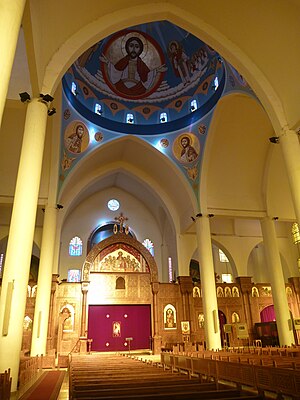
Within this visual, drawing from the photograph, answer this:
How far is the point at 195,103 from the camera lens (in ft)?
59.1

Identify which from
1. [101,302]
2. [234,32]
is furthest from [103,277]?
[234,32]

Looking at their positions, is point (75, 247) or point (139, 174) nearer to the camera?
point (139, 174)

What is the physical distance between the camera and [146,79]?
63.5ft

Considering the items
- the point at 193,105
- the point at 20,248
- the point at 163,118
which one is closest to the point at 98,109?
the point at 163,118

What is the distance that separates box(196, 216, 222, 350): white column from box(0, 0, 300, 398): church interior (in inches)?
1.9

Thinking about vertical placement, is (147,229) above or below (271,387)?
above

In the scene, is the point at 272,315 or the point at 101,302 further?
the point at 272,315

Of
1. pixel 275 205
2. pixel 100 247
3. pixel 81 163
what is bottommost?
pixel 100 247

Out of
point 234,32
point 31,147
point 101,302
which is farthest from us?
point 101,302

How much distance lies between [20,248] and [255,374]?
192 inches

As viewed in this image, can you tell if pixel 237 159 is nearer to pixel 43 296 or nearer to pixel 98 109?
pixel 98 109

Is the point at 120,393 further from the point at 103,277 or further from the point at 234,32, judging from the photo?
the point at 103,277

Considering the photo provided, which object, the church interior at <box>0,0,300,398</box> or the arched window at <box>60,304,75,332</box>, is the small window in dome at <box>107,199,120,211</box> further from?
the arched window at <box>60,304,75,332</box>

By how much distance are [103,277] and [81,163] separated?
21.3 ft
